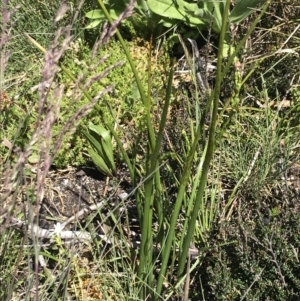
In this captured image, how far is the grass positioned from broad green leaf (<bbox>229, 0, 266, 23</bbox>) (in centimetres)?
12

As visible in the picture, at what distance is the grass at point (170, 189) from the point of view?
1.38m

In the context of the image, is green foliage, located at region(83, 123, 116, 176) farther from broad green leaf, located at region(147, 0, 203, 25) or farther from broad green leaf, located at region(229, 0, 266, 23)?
broad green leaf, located at region(229, 0, 266, 23)

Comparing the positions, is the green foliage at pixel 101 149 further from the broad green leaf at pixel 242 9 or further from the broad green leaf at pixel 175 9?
the broad green leaf at pixel 242 9

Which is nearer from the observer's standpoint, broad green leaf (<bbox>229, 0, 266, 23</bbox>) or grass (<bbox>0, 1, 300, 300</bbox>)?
grass (<bbox>0, 1, 300, 300</bbox>)

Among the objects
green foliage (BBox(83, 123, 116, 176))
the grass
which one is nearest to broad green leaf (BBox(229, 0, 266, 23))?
the grass

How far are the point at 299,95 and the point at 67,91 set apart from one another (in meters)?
1.02

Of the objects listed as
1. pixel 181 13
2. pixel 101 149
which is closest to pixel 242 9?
pixel 181 13

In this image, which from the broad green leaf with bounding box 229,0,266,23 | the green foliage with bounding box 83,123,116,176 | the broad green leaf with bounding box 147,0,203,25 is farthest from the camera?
the broad green leaf with bounding box 147,0,203,25

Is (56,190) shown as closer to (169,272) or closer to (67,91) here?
(67,91)

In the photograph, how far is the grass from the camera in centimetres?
138

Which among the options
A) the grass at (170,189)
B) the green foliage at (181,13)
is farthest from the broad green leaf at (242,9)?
the grass at (170,189)

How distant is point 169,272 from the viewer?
5.68 feet

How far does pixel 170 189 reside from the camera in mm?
2006

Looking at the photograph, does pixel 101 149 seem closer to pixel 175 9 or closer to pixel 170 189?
pixel 170 189
